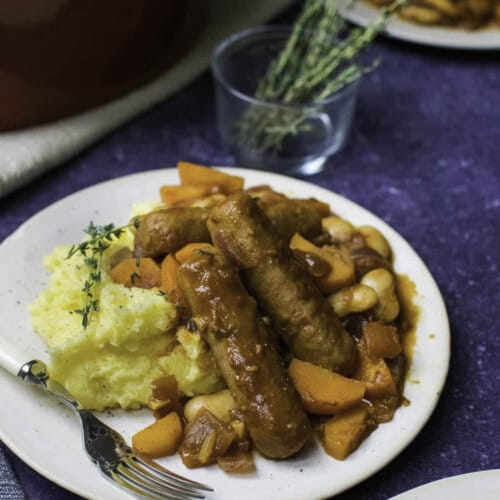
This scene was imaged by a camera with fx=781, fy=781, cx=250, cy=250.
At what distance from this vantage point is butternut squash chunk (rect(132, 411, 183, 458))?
224 centimetres

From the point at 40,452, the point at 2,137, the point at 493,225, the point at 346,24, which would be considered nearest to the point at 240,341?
the point at 40,452

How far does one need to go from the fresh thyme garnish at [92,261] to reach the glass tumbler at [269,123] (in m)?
1.16

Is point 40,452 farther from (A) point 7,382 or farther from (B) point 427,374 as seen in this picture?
(B) point 427,374

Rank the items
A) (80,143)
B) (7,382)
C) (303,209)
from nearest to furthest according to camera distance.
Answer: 1. (7,382)
2. (303,209)
3. (80,143)

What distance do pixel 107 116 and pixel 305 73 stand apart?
100cm

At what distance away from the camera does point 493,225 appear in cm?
346

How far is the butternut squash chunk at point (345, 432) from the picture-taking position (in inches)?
88.1

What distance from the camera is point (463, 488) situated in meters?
2.12

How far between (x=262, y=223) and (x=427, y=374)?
717 millimetres

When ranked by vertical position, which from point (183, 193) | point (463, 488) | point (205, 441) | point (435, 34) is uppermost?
point (183, 193)

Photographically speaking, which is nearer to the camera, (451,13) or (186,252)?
(186,252)

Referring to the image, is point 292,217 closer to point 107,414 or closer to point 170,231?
point 170,231

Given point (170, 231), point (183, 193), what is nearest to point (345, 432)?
point (170, 231)

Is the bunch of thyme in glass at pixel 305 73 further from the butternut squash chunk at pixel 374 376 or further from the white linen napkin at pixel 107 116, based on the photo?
the butternut squash chunk at pixel 374 376
